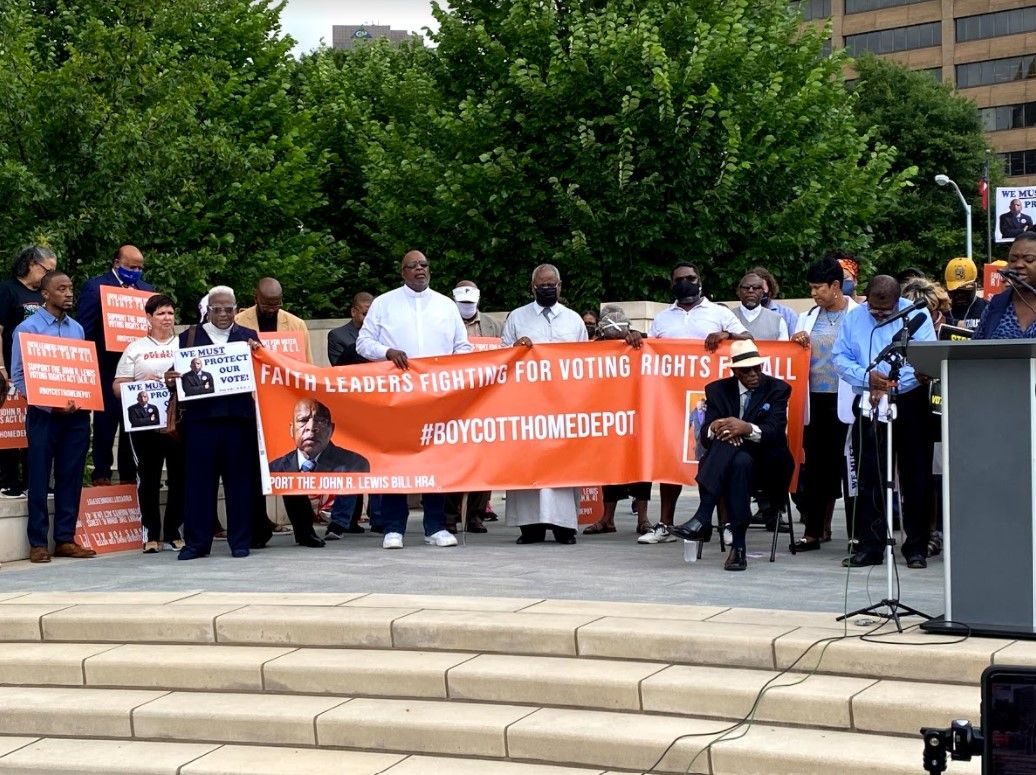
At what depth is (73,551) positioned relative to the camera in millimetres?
11188

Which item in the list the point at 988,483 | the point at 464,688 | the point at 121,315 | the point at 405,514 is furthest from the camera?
the point at 121,315

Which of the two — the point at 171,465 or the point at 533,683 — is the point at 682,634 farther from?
the point at 171,465

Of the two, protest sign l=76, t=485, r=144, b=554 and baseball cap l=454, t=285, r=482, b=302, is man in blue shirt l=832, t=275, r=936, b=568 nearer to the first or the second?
baseball cap l=454, t=285, r=482, b=302

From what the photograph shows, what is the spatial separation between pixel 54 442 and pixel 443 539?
305 cm

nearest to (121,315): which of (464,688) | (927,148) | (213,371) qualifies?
(213,371)

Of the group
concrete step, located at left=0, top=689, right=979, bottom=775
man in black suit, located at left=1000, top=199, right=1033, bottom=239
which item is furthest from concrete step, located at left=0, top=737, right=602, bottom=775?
man in black suit, located at left=1000, top=199, right=1033, bottom=239

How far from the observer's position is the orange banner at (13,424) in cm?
1149

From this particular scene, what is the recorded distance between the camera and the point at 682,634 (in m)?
7.11

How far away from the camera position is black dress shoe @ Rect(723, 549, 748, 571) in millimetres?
9328

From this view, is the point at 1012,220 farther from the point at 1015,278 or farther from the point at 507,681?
the point at 507,681

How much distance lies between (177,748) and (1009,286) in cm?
490

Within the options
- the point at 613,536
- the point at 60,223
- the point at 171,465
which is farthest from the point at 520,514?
the point at 60,223

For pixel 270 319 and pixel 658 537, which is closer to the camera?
pixel 658 537

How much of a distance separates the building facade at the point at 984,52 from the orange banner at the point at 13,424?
7655 centimetres
